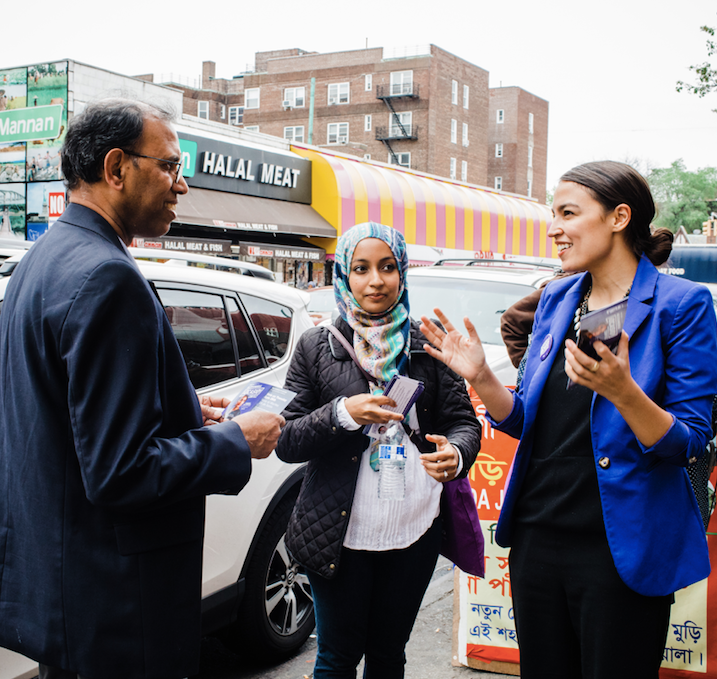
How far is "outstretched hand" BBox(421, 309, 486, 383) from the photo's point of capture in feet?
6.75

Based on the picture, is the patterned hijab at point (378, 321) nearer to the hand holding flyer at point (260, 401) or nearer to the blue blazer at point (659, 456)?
the hand holding flyer at point (260, 401)

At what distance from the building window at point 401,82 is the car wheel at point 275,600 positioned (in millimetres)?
47317

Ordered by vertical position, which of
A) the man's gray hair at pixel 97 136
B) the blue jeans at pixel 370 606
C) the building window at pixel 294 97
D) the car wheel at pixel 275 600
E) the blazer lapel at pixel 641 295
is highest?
the building window at pixel 294 97

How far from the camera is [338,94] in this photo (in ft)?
163

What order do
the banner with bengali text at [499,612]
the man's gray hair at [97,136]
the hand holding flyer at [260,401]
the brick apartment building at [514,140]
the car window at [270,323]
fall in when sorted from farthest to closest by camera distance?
the brick apartment building at [514,140]
the car window at [270,323]
the banner with bengali text at [499,612]
the hand holding flyer at [260,401]
the man's gray hair at [97,136]

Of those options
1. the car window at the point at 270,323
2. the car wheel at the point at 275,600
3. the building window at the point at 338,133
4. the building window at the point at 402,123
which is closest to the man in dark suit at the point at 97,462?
the car wheel at the point at 275,600

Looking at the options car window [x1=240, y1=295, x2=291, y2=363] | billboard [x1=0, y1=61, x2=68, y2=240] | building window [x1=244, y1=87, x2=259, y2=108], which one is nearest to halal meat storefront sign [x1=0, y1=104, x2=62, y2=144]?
billboard [x1=0, y1=61, x2=68, y2=240]

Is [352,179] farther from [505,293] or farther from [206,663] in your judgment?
[206,663]

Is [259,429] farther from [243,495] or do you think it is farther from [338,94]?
[338,94]

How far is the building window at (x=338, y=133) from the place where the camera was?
163 ft

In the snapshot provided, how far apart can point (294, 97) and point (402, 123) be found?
352 inches

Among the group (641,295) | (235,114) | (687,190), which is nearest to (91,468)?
(641,295)

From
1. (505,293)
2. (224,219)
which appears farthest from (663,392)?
(224,219)

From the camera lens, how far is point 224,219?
19859mm
